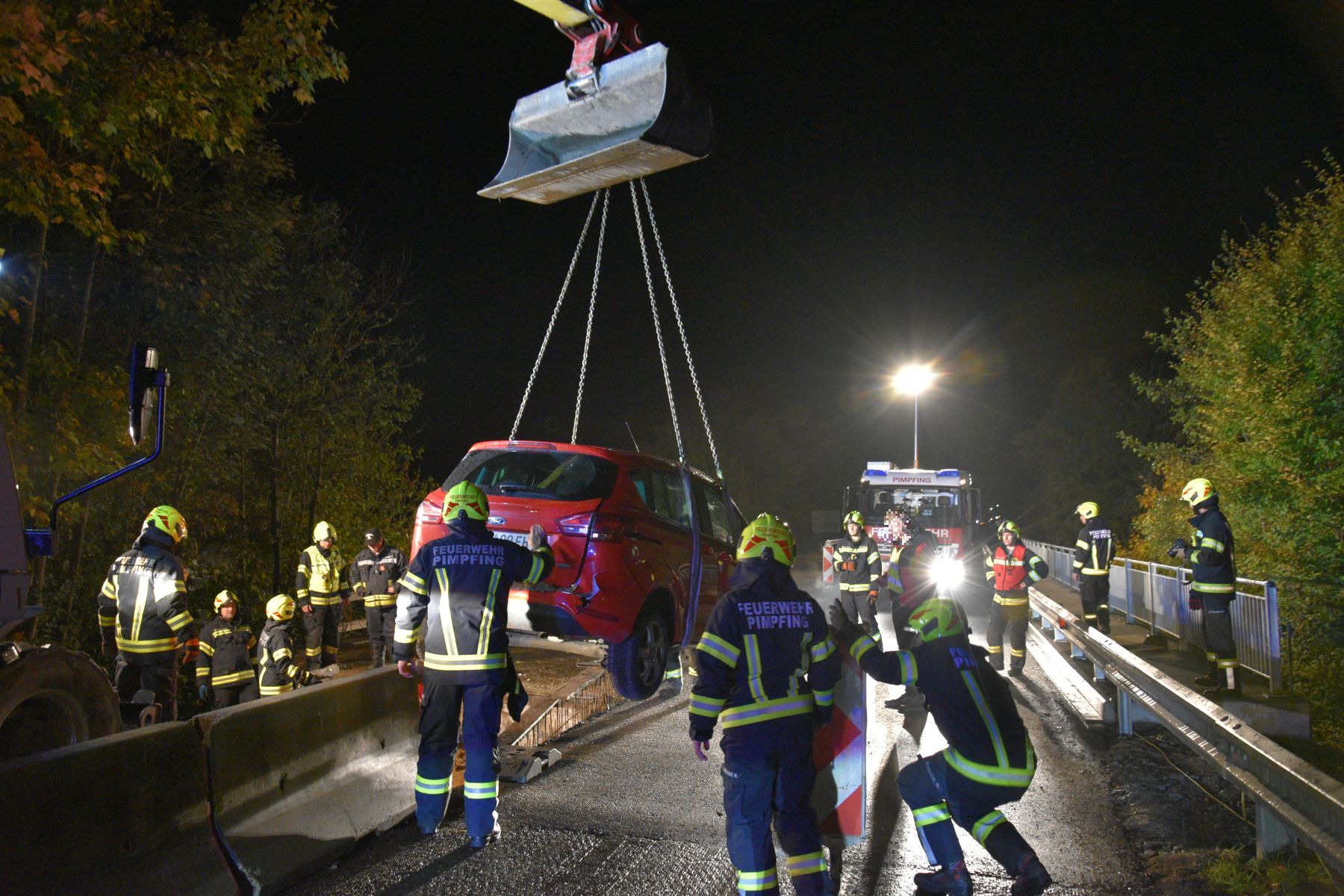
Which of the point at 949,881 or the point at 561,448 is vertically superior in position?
the point at 561,448

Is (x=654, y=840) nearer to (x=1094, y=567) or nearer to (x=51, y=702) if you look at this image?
(x=51, y=702)

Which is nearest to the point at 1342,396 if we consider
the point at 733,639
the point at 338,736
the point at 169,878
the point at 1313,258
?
the point at 1313,258

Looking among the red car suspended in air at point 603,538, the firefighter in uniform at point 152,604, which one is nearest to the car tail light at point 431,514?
the red car suspended in air at point 603,538

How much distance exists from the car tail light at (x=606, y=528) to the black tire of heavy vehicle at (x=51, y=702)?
107 inches

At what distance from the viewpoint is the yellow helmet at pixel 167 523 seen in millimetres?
6055

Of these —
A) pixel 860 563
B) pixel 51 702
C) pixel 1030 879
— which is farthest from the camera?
pixel 860 563

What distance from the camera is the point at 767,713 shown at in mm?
4113

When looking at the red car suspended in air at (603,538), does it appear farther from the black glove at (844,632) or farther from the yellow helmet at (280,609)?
the yellow helmet at (280,609)

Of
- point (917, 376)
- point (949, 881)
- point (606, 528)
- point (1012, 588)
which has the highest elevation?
point (917, 376)

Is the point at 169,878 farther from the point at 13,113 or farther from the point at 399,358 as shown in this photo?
the point at 399,358

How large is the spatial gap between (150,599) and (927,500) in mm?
16053

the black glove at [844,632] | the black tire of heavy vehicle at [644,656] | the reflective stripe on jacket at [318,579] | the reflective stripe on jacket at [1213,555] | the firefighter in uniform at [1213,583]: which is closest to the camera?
the black glove at [844,632]

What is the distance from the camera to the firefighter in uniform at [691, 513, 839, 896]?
13.2 feet

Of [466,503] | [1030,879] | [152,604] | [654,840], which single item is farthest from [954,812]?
[152,604]
